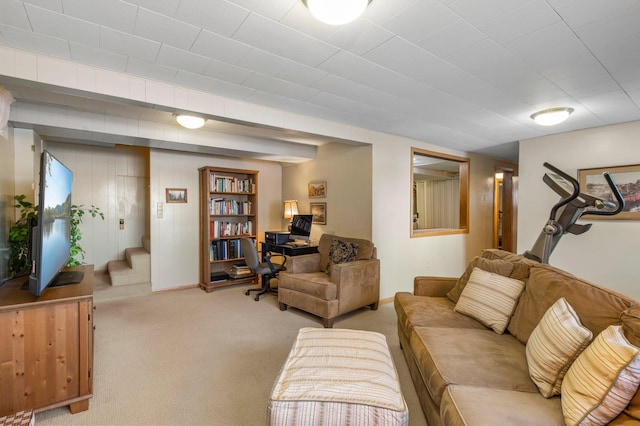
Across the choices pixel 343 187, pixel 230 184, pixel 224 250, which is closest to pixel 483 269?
pixel 343 187

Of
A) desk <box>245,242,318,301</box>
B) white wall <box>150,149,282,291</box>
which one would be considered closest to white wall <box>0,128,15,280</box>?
white wall <box>150,149,282,291</box>

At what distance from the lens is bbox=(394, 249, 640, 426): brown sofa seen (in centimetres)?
123

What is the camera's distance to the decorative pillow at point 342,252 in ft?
11.9

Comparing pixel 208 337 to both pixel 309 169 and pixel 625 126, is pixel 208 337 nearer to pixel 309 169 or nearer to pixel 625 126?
pixel 309 169

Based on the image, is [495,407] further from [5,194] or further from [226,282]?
[226,282]

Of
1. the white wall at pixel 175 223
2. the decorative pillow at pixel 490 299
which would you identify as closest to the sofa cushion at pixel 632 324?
the decorative pillow at pixel 490 299

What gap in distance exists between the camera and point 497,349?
69.3 inches

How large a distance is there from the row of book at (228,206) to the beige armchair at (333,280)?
1.82 metres

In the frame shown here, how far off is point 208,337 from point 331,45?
280 cm

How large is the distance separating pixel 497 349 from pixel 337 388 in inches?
40.7

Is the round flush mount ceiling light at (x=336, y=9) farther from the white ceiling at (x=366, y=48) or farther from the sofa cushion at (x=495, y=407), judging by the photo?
the sofa cushion at (x=495, y=407)

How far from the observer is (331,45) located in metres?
1.88

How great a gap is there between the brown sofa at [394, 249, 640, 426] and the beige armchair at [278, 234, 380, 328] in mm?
938

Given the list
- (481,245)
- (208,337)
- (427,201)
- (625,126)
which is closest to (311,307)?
(208,337)
